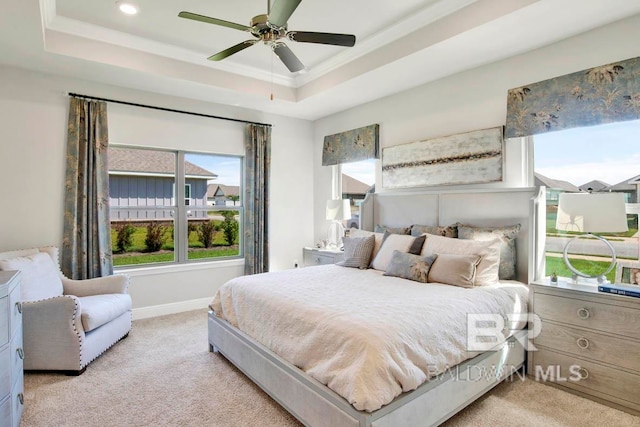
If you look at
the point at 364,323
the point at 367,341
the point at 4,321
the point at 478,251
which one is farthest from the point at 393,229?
the point at 4,321

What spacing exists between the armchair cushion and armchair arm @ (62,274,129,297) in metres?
0.08

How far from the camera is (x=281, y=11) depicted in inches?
82.1

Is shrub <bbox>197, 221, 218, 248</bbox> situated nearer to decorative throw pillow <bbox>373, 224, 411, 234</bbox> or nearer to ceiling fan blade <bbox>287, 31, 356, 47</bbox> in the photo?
decorative throw pillow <bbox>373, 224, 411, 234</bbox>

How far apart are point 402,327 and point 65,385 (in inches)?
99.2

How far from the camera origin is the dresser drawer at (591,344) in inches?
87.5

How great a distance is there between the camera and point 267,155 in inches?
197

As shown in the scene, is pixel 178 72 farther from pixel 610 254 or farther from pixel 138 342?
pixel 610 254

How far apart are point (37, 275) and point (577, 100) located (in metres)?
4.66

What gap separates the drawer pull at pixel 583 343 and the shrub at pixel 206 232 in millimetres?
4226

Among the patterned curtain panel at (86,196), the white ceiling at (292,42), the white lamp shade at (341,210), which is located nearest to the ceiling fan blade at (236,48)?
the white ceiling at (292,42)

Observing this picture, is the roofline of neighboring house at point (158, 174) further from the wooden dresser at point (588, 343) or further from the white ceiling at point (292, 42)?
the wooden dresser at point (588, 343)

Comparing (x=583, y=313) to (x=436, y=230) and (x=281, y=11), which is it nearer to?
(x=436, y=230)

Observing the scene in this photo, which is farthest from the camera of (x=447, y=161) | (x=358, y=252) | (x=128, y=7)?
(x=447, y=161)

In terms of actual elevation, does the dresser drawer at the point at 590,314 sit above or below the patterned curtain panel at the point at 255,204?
below
